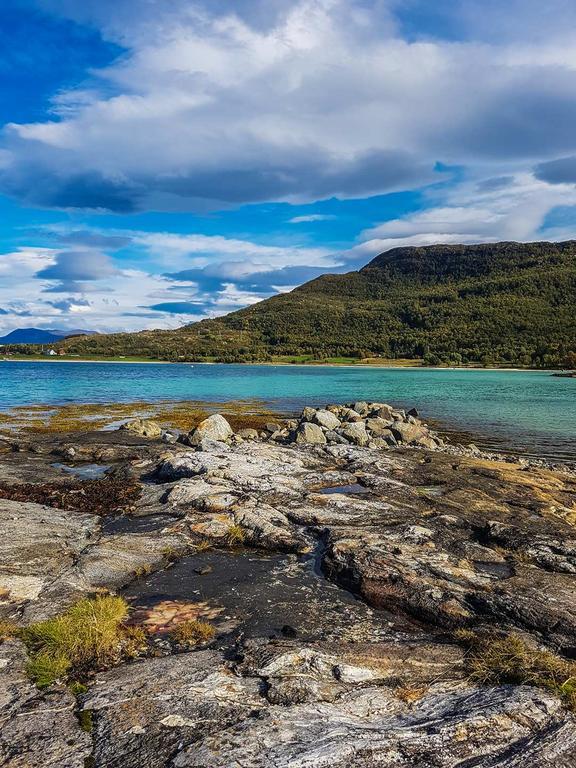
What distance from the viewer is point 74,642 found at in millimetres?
8023

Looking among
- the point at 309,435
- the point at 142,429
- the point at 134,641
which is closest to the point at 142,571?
the point at 134,641

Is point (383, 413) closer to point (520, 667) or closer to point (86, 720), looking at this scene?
point (520, 667)

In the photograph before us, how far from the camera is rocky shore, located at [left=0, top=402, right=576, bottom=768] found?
6.11 meters

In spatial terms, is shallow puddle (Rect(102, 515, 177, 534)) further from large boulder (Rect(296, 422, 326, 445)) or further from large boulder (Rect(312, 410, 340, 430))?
large boulder (Rect(312, 410, 340, 430))

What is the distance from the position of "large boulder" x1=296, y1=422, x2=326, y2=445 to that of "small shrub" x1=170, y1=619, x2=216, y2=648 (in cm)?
2172

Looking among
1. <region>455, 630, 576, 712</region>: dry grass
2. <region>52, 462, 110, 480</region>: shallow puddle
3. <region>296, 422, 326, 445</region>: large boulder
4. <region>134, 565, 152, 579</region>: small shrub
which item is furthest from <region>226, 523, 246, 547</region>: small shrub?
<region>296, 422, 326, 445</region>: large boulder

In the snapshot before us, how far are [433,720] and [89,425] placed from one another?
4048 centimetres

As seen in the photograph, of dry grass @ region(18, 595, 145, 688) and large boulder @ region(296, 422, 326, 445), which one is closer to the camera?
dry grass @ region(18, 595, 145, 688)

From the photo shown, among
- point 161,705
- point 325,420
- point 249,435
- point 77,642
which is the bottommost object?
point 249,435

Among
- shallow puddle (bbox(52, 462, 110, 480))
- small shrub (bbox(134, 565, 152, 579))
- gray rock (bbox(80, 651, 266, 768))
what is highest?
gray rock (bbox(80, 651, 266, 768))

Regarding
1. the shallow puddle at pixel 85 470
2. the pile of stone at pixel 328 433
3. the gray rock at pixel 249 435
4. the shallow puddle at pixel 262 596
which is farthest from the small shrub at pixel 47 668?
the gray rock at pixel 249 435

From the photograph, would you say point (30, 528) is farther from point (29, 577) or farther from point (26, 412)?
point (26, 412)

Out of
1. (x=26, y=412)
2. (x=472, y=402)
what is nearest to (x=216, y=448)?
(x=26, y=412)

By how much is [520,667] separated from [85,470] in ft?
67.4
